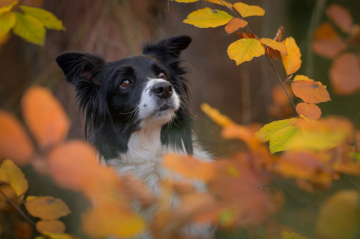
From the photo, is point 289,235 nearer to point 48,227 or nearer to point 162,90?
point 48,227

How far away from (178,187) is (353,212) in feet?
1.78

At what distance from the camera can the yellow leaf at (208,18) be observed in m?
1.46

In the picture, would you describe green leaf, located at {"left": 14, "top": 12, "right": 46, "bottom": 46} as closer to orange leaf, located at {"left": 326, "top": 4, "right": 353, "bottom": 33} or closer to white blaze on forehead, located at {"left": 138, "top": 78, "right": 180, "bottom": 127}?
white blaze on forehead, located at {"left": 138, "top": 78, "right": 180, "bottom": 127}

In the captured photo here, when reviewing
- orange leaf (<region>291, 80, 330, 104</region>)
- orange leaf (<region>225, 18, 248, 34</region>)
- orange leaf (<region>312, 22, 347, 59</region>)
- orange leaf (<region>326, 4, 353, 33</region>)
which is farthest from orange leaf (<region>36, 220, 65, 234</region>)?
orange leaf (<region>326, 4, 353, 33</region>)

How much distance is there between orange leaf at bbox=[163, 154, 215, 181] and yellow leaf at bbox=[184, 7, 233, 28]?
81 centimetres

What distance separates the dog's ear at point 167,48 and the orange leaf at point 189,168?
6.58 feet

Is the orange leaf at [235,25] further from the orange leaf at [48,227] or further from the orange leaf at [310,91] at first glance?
the orange leaf at [48,227]

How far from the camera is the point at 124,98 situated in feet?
8.46

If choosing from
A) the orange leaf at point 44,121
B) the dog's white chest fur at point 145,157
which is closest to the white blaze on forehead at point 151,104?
the dog's white chest fur at point 145,157

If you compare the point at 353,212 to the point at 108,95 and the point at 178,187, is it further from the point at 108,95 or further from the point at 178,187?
the point at 108,95

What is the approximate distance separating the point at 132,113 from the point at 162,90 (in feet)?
1.29

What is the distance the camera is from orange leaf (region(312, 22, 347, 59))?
1.35m

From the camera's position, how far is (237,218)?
0.87 metres

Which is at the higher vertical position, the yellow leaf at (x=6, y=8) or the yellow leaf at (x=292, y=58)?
the yellow leaf at (x=6, y=8)
